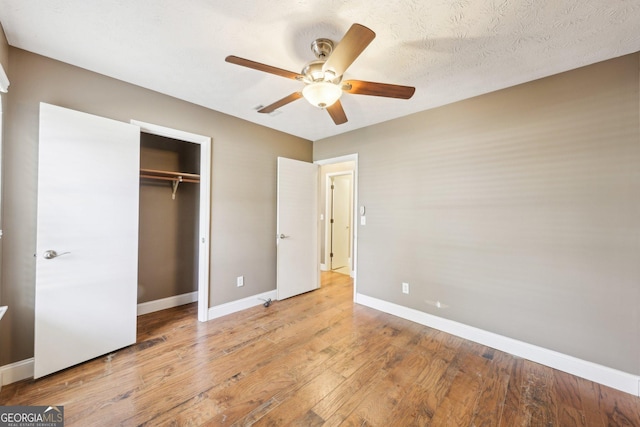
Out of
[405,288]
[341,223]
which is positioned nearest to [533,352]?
[405,288]

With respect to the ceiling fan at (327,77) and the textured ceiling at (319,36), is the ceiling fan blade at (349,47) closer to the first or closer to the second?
the ceiling fan at (327,77)

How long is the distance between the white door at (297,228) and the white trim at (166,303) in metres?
1.25

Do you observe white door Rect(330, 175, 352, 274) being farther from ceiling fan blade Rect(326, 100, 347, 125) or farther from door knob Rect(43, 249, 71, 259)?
door knob Rect(43, 249, 71, 259)

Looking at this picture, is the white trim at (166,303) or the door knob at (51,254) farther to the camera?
the white trim at (166,303)

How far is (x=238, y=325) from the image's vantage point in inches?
110

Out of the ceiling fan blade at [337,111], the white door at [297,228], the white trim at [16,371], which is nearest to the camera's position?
the white trim at [16,371]

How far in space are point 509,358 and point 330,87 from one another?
108 inches

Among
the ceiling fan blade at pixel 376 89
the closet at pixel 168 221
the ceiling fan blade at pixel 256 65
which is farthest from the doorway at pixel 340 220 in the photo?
the ceiling fan blade at pixel 256 65

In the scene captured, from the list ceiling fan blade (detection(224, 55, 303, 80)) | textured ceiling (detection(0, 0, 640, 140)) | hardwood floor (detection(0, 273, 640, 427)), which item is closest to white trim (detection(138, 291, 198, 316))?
hardwood floor (detection(0, 273, 640, 427))

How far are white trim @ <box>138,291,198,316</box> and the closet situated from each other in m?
0.01

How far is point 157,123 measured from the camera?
2.53 m

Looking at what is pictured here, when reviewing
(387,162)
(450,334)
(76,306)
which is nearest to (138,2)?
(76,306)

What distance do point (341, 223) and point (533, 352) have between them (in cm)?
374

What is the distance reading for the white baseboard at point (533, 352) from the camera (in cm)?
183
